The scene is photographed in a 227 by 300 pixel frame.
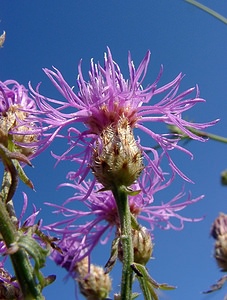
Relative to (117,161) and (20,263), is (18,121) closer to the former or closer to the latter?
(117,161)

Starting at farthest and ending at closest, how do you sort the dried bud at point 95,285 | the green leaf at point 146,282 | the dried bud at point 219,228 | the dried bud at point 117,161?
the dried bud at point 219,228
the dried bud at point 95,285
the dried bud at point 117,161
the green leaf at point 146,282

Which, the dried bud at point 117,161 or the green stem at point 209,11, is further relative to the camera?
the green stem at point 209,11

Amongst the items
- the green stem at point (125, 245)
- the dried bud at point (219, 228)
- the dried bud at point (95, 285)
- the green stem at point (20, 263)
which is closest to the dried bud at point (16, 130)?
the green stem at point (125, 245)

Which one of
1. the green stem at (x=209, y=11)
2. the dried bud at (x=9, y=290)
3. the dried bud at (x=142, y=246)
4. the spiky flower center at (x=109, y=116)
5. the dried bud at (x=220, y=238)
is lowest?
the dried bud at (x=9, y=290)

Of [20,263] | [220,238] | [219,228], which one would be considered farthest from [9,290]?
[219,228]

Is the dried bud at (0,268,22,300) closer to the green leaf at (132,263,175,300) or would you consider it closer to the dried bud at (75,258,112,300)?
the green leaf at (132,263,175,300)

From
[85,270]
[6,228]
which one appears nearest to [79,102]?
[6,228]

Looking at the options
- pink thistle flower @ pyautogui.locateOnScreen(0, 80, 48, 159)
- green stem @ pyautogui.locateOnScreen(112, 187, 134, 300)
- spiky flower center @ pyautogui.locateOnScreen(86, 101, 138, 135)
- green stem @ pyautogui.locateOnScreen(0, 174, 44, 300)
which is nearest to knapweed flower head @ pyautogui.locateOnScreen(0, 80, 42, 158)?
pink thistle flower @ pyautogui.locateOnScreen(0, 80, 48, 159)

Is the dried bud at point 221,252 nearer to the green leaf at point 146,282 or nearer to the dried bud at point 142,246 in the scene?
the dried bud at point 142,246
